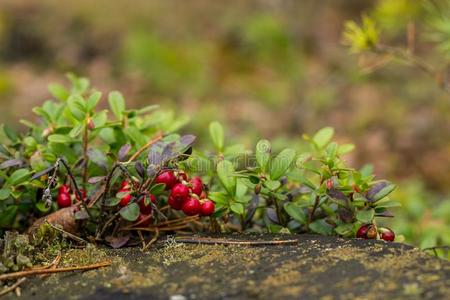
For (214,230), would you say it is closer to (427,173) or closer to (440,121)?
(427,173)

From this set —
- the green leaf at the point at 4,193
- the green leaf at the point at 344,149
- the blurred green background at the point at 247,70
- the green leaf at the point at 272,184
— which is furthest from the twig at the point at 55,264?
the blurred green background at the point at 247,70

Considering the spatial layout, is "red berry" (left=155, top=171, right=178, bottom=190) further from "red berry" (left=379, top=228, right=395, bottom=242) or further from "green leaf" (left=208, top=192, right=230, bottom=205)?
"red berry" (left=379, top=228, right=395, bottom=242)

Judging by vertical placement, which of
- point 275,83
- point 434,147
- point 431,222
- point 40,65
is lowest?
point 431,222

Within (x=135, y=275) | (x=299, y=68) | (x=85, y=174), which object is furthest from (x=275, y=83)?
(x=135, y=275)

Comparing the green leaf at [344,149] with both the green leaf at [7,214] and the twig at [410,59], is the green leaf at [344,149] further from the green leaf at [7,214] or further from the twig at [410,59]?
the green leaf at [7,214]

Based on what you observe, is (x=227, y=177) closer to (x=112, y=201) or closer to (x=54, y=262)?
(x=112, y=201)

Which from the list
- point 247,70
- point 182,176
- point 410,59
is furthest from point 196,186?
point 247,70
